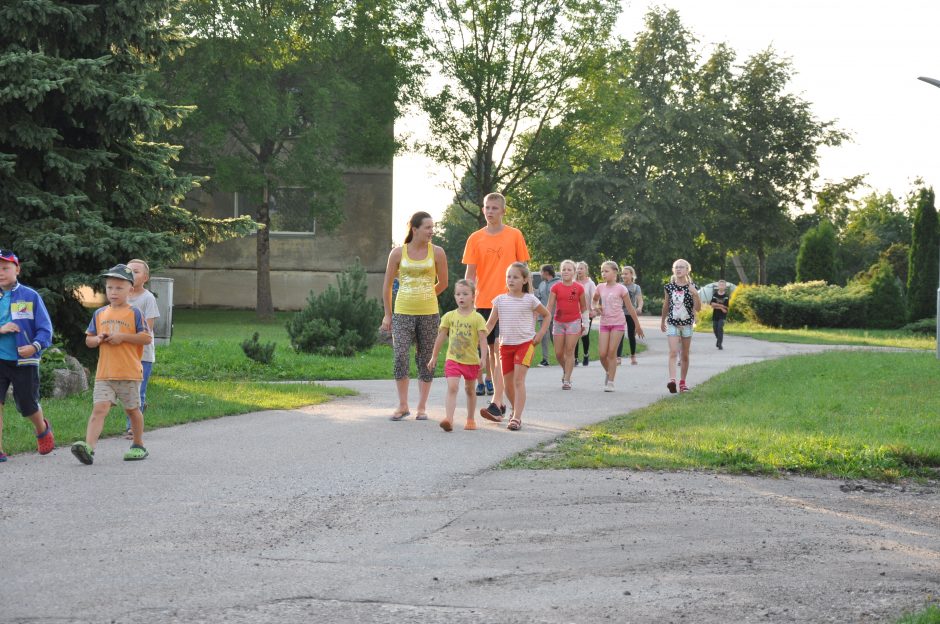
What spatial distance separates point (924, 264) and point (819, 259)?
10.2 meters

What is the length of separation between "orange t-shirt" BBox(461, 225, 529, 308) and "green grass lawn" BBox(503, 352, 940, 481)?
1.75 m

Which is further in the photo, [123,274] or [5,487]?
[123,274]

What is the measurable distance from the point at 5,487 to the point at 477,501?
304 centimetres

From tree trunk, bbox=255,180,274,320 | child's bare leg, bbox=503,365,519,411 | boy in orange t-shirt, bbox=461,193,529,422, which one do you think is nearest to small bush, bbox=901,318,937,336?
tree trunk, bbox=255,180,274,320

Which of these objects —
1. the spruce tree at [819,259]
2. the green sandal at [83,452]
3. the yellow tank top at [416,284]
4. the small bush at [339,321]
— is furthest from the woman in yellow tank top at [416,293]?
the spruce tree at [819,259]

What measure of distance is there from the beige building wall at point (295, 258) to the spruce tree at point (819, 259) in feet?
59.9

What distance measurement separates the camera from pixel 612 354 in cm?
1519

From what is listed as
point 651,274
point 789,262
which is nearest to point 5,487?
point 651,274

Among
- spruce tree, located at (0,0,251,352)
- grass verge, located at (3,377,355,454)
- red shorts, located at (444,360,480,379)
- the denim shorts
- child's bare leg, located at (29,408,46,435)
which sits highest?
spruce tree, located at (0,0,251,352)

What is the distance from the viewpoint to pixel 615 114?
36.8m

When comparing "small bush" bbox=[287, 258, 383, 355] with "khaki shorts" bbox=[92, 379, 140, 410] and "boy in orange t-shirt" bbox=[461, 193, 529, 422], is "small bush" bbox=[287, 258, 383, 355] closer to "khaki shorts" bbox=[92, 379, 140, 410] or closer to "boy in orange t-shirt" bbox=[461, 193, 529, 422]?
"boy in orange t-shirt" bbox=[461, 193, 529, 422]

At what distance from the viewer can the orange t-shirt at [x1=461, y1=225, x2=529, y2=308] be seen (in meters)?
11.7

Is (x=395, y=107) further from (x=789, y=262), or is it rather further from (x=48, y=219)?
(x=789, y=262)

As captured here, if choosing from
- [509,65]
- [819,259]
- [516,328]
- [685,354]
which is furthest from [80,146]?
[819,259]
